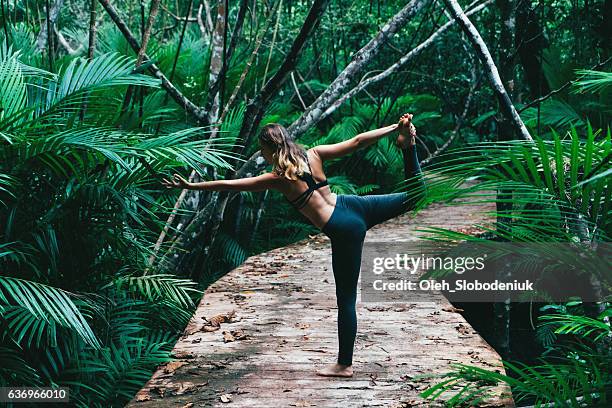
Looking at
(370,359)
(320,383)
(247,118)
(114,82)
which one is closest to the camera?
(320,383)

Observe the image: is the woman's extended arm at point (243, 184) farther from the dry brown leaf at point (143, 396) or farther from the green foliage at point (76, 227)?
the dry brown leaf at point (143, 396)

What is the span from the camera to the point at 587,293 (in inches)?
158

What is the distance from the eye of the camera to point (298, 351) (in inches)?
156

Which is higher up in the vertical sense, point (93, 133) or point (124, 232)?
point (93, 133)

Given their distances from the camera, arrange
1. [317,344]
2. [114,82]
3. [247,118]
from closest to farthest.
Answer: [317,344] → [114,82] → [247,118]

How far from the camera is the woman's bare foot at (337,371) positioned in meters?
3.52

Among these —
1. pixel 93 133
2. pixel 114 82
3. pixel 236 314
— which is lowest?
pixel 236 314

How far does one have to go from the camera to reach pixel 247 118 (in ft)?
19.9

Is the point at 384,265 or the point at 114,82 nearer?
the point at 114,82

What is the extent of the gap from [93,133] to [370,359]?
82.4 inches

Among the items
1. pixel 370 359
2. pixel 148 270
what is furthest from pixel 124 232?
pixel 370 359

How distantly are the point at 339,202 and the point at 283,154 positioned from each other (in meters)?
0.41

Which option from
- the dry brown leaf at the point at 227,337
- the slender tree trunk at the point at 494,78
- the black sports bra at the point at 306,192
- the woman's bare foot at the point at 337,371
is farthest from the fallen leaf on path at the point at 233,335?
the slender tree trunk at the point at 494,78

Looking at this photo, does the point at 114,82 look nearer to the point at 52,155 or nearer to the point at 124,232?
the point at 52,155
